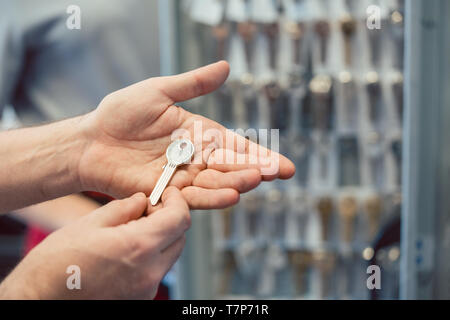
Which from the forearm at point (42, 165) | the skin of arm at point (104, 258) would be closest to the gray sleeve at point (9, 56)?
the forearm at point (42, 165)

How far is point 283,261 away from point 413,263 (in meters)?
0.49

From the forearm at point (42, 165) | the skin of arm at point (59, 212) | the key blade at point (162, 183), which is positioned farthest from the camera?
the skin of arm at point (59, 212)

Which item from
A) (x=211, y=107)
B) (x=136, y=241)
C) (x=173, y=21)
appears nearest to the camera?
(x=136, y=241)

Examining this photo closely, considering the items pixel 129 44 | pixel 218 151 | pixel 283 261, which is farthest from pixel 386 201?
pixel 129 44

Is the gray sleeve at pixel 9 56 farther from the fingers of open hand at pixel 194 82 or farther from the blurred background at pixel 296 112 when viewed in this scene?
the fingers of open hand at pixel 194 82

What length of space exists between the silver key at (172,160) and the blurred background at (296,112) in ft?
1.67

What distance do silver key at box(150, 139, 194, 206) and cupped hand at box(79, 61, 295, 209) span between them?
17 mm

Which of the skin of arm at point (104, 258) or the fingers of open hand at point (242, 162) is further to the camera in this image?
the fingers of open hand at point (242, 162)

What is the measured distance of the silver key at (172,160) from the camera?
0.72 metres

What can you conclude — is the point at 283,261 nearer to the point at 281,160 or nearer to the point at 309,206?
the point at 309,206

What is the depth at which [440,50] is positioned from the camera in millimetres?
1303

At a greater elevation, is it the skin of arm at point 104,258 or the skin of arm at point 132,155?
the skin of arm at point 132,155

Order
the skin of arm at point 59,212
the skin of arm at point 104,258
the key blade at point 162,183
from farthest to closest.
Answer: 1. the skin of arm at point 59,212
2. the key blade at point 162,183
3. the skin of arm at point 104,258

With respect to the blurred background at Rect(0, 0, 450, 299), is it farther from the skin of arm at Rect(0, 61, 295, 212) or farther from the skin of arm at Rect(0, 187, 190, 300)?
the skin of arm at Rect(0, 187, 190, 300)
